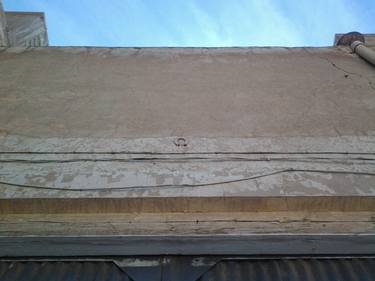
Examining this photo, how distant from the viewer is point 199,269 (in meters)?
1.79

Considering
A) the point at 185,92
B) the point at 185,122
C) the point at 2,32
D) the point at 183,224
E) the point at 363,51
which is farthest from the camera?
the point at 2,32

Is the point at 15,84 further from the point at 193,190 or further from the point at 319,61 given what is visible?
the point at 319,61

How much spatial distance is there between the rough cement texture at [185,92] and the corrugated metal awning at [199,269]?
110 cm

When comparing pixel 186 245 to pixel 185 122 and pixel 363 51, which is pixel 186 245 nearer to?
pixel 185 122

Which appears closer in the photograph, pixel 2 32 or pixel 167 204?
pixel 167 204

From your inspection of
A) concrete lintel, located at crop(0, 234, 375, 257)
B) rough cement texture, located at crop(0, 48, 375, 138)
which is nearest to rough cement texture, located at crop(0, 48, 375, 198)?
rough cement texture, located at crop(0, 48, 375, 138)

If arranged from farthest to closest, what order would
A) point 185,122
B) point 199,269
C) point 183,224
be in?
point 185,122 → point 183,224 → point 199,269

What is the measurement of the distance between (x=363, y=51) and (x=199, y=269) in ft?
11.3

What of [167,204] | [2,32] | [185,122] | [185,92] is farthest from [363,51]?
[2,32]

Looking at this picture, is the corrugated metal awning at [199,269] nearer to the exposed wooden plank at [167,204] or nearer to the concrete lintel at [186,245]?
the concrete lintel at [186,245]

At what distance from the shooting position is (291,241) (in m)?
1.85

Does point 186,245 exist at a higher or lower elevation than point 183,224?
lower

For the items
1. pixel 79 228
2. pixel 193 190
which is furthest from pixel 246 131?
pixel 79 228

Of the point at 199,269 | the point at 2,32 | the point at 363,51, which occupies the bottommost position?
the point at 199,269
